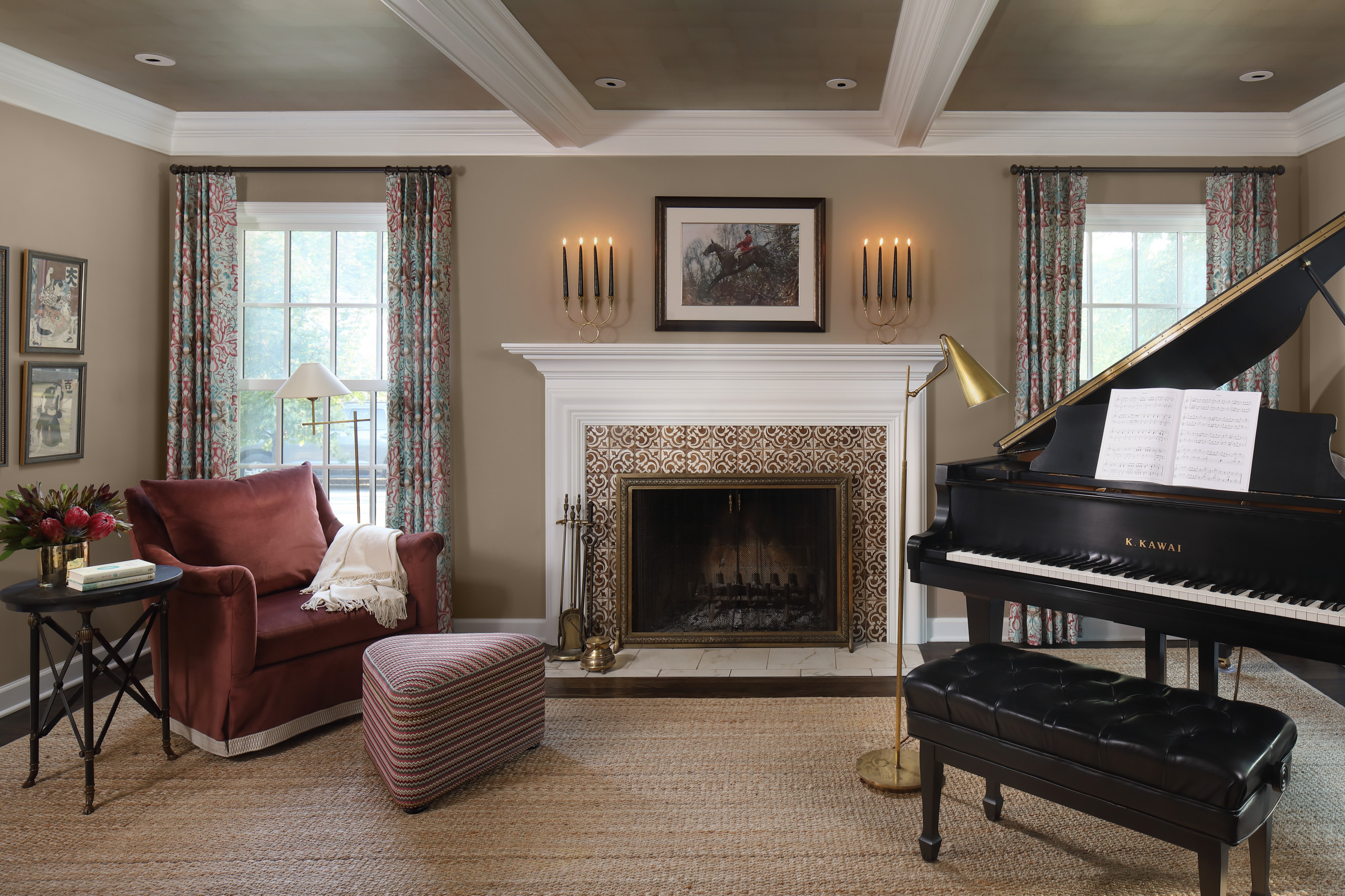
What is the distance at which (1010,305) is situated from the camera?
164 inches

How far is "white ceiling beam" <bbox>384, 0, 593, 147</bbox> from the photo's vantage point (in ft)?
8.71

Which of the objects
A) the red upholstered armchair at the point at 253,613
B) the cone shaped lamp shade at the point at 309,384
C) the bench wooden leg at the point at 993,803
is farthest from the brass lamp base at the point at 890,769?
the cone shaped lamp shade at the point at 309,384

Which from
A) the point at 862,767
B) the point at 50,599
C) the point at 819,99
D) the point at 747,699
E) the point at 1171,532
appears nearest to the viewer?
the point at 1171,532

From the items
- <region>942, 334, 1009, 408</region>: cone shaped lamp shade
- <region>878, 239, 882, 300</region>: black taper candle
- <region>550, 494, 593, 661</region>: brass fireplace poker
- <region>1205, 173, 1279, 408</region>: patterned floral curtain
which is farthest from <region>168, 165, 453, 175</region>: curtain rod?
<region>1205, 173, 1279, 408</region>: patterned floral curtain

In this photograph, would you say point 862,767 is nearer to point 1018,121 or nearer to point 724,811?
point 724,811

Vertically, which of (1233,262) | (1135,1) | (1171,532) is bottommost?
(1171,532)

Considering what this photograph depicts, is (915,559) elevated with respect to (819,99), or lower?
lower

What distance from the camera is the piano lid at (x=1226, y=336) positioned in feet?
7.57

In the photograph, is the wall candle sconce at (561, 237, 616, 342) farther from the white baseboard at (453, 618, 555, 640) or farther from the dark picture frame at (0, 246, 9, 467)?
the dark picture frame at (0, 246, 9, 467)

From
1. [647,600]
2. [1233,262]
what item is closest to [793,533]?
[647,600]

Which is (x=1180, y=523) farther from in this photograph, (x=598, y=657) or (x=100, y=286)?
(x=100, y=286)

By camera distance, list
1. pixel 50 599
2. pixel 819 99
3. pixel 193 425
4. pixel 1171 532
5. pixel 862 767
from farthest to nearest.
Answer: pixel 193 425, pixel 819 99, pixel 862 767, pixel 50 599, pixel 1171 532

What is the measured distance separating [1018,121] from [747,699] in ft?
10.8

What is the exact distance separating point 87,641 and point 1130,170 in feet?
16.7
